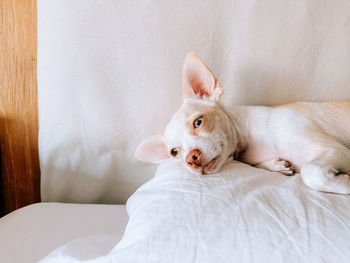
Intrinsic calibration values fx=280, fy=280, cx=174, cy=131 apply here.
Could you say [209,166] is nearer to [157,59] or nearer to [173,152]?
[173,152]

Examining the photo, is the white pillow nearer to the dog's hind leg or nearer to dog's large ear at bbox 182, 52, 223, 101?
dog's large ear at bbox 182, 52, 223, 101

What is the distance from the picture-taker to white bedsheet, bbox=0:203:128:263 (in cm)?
95

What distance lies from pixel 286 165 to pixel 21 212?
108 cm

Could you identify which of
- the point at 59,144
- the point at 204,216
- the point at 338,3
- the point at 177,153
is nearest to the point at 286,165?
the point at 177,153

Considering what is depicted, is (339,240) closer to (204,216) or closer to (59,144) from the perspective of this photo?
(204,216)

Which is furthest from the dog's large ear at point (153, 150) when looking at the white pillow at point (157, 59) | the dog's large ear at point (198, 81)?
the dog's large ear at point (198, 81)

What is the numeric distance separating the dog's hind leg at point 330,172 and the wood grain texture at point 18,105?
48.0 inches

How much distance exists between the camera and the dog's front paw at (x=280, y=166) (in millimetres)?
1008

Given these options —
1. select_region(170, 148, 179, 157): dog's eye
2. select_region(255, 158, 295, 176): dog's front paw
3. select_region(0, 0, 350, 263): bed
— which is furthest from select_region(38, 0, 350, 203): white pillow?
select_region(255, 158, 295, 176): dog's front paw

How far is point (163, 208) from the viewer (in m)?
0.72

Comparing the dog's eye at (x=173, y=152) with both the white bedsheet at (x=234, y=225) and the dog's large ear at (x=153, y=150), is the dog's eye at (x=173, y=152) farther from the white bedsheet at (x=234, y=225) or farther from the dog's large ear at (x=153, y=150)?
the white bedsheet at (x=234, y=225)

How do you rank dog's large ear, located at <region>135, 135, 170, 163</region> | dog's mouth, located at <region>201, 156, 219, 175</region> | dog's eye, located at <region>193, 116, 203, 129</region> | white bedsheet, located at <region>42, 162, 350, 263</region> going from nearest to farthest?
1. white bedsheet, located at <region>42, 162, 350, 263</region>
2. dog's mouth, located at <region>201, 156, 219, 175</region>
3. dog's eye, located at <region>193, 116, 203, 129</region>
4. dog's large ear, located at <region>135, 135, 170, 163</region>

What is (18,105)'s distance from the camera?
1342mm

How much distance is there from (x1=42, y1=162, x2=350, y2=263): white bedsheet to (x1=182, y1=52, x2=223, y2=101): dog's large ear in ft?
1.46
